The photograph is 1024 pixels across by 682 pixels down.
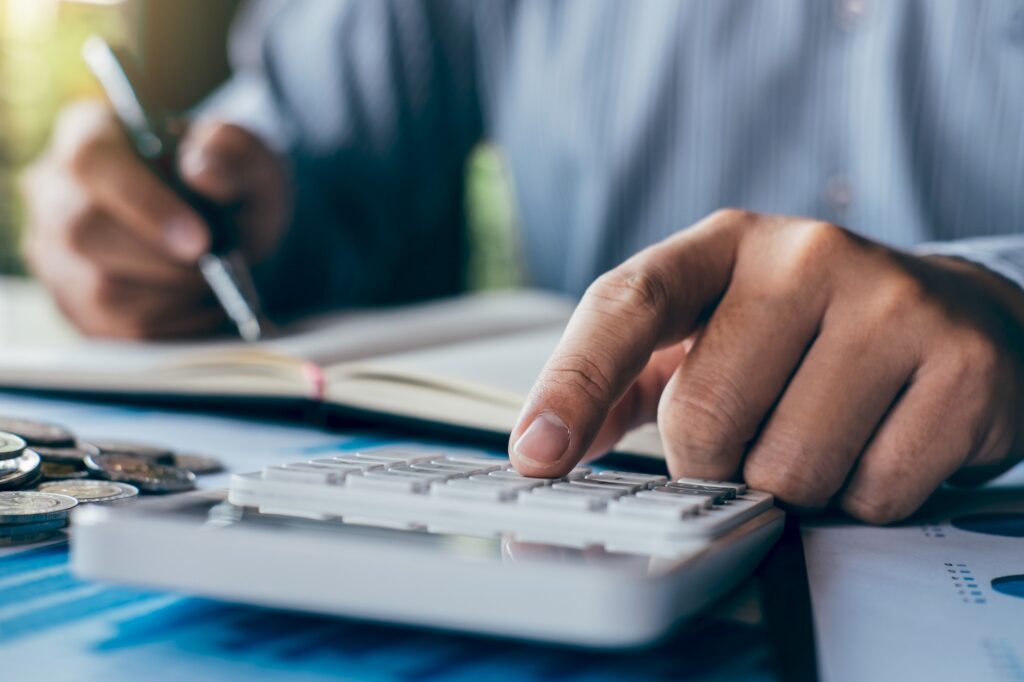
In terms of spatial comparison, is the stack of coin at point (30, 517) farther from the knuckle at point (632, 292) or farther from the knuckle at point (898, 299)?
the knuckle at point (898, 299)

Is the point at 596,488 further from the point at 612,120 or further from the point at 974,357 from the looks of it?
the point at 612,120

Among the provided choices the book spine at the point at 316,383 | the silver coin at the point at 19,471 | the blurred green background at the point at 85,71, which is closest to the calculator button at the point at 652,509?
the silver coin at the point at 19,471


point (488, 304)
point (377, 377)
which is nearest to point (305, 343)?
point (377, 377)

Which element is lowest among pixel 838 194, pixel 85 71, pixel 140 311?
pixel 140 311

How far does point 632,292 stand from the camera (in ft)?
1.30

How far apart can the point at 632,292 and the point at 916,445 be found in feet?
0.43

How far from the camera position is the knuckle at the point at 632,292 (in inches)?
15.5

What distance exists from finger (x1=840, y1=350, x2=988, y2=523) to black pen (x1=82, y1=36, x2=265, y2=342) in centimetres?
57

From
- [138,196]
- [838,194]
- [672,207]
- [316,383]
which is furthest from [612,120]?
[316,383]

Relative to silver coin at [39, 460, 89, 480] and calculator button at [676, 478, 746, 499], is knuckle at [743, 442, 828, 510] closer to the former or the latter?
calculator button at [676, 478, 746, 499]

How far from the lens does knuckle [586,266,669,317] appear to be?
394mm

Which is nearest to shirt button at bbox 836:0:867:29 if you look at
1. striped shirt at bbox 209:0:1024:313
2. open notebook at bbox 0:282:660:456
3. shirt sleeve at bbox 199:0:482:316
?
striped shirt at bbox 209:0:1024:313

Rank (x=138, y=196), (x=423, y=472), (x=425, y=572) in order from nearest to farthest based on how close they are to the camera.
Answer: (x=425, y=572), (x=423, y=472), (x=138, y=196)

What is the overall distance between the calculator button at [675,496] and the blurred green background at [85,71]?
1678mm
